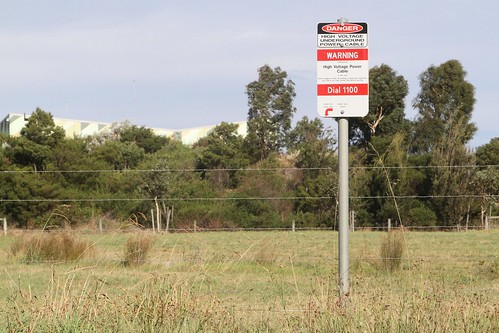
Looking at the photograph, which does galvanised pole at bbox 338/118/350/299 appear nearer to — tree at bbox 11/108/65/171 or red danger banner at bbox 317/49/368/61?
red danger banner at bbox 317/49/368/61

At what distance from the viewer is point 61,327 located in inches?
170

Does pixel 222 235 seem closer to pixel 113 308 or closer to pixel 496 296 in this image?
pixel 496 296

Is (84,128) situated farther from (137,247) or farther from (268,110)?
(137,247)

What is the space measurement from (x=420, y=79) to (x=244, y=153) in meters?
12.1

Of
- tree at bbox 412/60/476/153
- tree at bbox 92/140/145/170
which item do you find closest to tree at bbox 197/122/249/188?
tree at bbox 92/140/145/170

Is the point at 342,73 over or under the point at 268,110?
under

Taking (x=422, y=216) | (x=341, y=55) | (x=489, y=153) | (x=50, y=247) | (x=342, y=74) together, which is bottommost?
(x=50, y=247)

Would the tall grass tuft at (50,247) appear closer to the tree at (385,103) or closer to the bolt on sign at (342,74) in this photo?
the bolt on sign at (342,74)

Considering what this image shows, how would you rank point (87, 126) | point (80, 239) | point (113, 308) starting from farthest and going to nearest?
point (87, 126) < point (80, 239) < point (113, 308)

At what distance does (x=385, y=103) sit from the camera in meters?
43.9

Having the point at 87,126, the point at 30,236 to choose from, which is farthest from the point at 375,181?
the point at 87,126

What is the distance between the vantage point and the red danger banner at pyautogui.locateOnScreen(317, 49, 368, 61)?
15.4ft

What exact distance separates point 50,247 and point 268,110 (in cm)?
4077

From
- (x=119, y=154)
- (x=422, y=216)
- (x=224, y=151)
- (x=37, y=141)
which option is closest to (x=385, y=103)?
(x=224, y=151)
